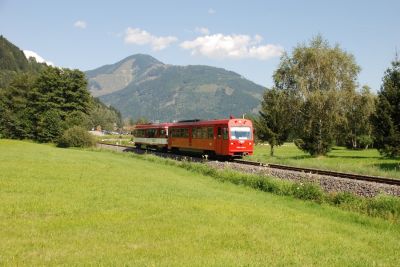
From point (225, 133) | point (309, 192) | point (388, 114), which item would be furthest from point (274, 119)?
point (309, 192)

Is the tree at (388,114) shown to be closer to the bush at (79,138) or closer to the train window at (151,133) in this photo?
the train window at (151,133)

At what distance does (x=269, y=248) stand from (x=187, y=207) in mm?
4407

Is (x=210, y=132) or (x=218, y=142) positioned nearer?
(x=218, y=142)

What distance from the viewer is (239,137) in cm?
3391

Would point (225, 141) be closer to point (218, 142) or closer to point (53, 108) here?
point (218, 142)

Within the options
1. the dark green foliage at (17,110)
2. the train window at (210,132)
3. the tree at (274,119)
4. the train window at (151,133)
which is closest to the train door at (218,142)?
the train window at (210,132)

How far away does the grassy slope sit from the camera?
8203 mm

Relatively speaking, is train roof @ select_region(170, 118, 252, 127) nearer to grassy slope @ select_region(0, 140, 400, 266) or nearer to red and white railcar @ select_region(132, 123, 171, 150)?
red and white railcar @ select_region(132, 123, 171, 150)

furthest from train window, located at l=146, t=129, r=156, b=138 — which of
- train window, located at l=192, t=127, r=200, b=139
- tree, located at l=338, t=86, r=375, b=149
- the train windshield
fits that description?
tree, located at l=338, t=86, r=375, b=149

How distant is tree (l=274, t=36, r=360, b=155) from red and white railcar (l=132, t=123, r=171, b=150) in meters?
15.2

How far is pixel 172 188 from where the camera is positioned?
1733cm

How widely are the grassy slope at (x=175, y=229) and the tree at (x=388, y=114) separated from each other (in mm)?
27614

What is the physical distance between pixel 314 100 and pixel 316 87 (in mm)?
3021

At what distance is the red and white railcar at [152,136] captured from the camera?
47406 millimetres
